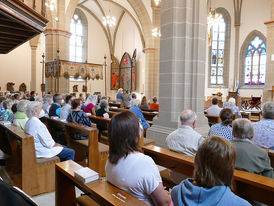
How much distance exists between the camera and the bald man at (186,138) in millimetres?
2811

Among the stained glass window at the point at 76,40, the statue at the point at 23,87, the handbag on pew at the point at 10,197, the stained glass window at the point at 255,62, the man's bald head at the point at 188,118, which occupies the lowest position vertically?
the handbag on pew at the point at 10,197

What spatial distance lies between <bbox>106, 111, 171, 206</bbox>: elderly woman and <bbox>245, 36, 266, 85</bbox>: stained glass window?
18.3 meters

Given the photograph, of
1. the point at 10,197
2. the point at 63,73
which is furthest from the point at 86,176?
the point at 63,73

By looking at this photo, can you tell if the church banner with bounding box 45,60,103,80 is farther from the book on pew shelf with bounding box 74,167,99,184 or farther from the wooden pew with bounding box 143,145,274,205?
the book on pew shelf with bounding box 74,167,99,184

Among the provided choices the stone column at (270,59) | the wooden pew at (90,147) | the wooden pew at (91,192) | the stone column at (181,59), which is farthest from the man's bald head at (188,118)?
the stone column at (270,59)

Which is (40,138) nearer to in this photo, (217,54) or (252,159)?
(252,159)

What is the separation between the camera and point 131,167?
1700 millimetres

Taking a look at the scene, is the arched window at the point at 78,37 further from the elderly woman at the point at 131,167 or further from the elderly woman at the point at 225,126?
the elderly woman at the point at 131,167

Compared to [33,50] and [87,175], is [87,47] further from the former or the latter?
[87,175]

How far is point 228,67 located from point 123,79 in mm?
9068

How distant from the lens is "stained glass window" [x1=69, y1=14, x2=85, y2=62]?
67.6ft

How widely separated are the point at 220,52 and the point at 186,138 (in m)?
17.8

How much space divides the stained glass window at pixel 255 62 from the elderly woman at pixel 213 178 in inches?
725

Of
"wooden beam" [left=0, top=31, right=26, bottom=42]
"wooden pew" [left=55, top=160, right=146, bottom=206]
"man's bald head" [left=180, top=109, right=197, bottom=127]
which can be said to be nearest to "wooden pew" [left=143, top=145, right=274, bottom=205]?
"man's bald head" [left=180, top=109, right=197, bottom=127]
